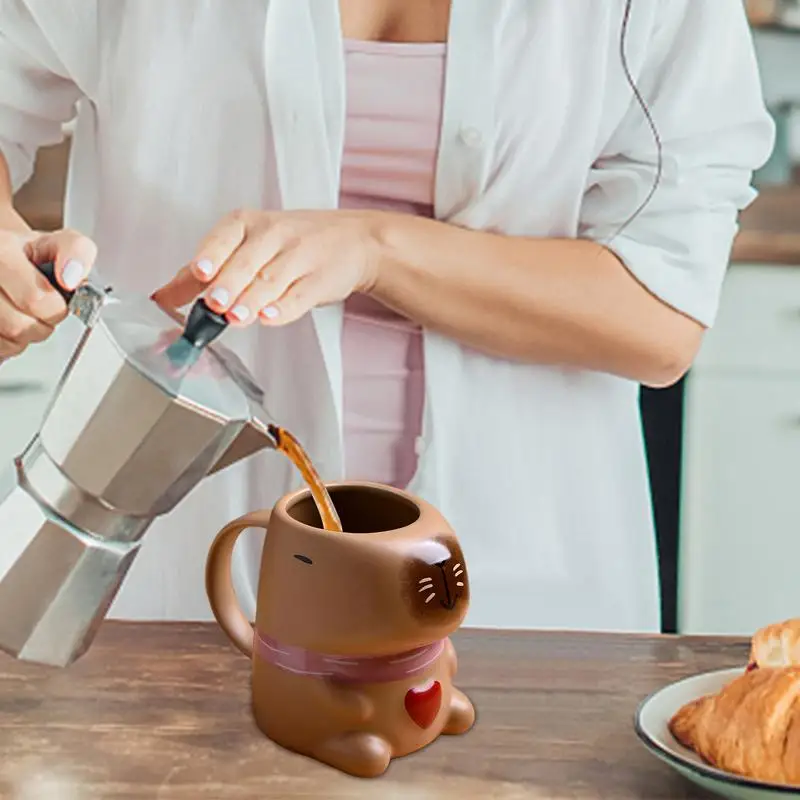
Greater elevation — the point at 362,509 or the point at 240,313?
the point at 240,313

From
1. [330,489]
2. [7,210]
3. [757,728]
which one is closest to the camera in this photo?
[757,728]

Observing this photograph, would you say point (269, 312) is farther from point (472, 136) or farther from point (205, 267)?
point (472, 136)

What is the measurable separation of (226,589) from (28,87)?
46 cm

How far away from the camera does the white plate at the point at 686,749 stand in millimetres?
589

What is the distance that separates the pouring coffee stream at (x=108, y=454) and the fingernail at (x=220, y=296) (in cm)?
2

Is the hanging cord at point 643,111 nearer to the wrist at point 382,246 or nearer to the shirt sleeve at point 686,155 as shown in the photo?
the shirt sleeve at point 686,155

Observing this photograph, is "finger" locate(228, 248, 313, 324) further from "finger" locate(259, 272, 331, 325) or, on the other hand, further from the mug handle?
the mug handle

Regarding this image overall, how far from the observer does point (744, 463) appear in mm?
1733

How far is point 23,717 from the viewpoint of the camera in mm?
686

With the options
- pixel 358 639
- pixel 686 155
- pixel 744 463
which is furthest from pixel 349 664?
pixel 744 463

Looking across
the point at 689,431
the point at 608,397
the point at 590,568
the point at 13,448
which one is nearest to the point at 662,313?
the point at 608,397

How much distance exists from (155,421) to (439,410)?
397 millimetres

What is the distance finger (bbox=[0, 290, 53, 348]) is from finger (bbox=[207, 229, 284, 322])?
103mm

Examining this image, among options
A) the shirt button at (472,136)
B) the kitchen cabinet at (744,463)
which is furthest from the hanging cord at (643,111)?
the kitchen cabinet at (744,463)
